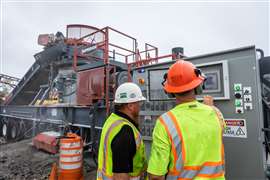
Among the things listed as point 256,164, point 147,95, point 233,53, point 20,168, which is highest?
point 233,53

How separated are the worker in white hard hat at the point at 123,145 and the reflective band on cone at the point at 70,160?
2693mm

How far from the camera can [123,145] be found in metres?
1.66

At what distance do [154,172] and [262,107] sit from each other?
6.35 ft

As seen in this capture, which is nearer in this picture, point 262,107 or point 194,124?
point 194,124

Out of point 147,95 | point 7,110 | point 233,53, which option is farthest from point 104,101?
point 7,110

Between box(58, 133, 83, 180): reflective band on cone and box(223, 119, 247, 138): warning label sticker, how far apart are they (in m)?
3.25

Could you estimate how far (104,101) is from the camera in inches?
190

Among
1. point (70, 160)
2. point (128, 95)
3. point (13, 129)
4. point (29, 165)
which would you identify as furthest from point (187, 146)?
point (13, 129)

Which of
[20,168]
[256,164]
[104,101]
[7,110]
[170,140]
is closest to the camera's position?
[170,140]

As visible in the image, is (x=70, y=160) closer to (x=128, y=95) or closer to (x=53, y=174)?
(x=53, y=174)

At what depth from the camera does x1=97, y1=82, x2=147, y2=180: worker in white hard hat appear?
1646 mm

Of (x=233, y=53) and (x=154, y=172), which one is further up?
(x=233, y=53)

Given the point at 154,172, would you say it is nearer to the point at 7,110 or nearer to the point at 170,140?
the point at 170,140

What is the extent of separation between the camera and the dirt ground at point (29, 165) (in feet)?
16.5
